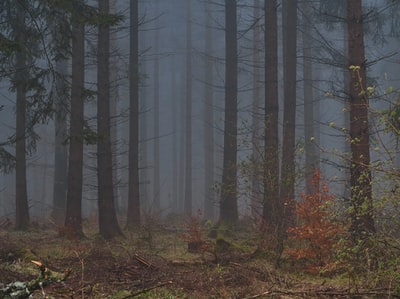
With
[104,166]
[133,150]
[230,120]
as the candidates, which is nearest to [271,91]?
[230,120]

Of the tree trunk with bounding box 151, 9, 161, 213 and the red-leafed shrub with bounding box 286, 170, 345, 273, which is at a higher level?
the tree trunk with bounding box 151, 9, 161, 213

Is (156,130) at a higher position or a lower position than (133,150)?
higher

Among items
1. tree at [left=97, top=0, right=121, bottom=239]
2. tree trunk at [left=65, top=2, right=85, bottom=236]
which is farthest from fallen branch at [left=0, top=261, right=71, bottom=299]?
tree trunk at [left=65, top=2, right=85, bottom=236]

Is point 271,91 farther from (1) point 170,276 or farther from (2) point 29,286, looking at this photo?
(2) point 29,286

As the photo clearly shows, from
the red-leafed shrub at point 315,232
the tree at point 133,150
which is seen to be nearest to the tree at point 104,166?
the tree at point 133,150

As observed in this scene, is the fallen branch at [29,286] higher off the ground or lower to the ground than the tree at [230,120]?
lower

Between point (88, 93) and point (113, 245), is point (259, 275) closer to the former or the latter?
point (113, 245)

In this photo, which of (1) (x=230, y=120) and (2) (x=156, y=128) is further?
(2) (x=156, y=128)

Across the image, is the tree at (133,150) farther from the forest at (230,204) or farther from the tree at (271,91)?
the tree at (271,91)

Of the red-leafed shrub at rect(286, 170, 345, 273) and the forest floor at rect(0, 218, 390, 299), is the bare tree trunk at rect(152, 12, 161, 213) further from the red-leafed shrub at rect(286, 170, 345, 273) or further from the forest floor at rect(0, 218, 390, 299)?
the red-leafed shrub at rect(286, 170, 345, 273)

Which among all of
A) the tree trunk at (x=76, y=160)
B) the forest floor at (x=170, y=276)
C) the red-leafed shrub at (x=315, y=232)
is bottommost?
the forest floor at (x=170, y=276)

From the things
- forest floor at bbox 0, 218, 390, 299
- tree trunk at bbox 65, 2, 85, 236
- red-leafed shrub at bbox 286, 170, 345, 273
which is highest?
tree trunk at bbox 65, 2, 85, 236

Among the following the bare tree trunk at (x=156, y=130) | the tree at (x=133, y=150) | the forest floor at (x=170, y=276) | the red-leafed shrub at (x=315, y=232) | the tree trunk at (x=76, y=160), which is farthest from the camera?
the bare tree trunk at (x=156, y=130)

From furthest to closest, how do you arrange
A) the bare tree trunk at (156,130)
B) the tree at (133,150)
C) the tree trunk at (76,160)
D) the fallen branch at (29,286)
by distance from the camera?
the bare tree trunk at (156,130) → the tree at (133,150) → the tree trunk at (76,160) → the fallen branch at (29,286)
